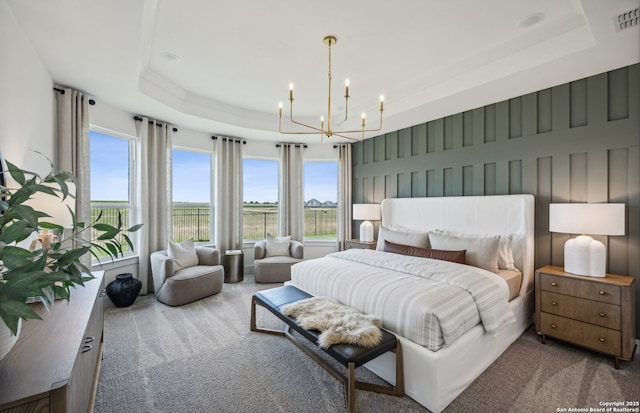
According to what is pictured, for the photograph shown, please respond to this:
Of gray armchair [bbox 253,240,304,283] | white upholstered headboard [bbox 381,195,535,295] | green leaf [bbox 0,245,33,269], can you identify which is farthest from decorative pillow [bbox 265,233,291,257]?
green leaf [bbox 0,245,33,269]

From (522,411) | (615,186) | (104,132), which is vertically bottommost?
(522,411)

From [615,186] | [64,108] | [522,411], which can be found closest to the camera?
[522,411]

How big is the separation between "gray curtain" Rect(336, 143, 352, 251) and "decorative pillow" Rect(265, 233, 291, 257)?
1.20 m

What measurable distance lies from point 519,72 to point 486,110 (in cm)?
91

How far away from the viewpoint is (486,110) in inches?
147

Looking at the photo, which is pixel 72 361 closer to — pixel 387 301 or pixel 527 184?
pixel 387 301

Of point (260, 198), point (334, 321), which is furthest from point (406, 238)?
point (260, 198)

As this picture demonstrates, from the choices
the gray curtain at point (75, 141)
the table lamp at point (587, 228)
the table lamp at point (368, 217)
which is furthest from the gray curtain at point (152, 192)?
→ the table lamp at point (587, 228)

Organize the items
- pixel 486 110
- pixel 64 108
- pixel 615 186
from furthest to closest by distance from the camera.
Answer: pixel 486 110 < pixel 64 108 < pixel 615 186

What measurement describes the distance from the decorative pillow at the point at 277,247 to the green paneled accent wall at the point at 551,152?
98.2 inches

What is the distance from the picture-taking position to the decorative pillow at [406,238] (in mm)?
3826

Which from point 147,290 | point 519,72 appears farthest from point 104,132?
point 519,72

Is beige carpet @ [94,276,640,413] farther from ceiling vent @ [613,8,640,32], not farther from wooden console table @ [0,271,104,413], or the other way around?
ceiling vent @ [613,8,640,32]

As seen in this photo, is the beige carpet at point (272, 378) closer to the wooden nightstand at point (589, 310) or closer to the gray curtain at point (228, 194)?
the wooden nightstand at point (589, 310)
